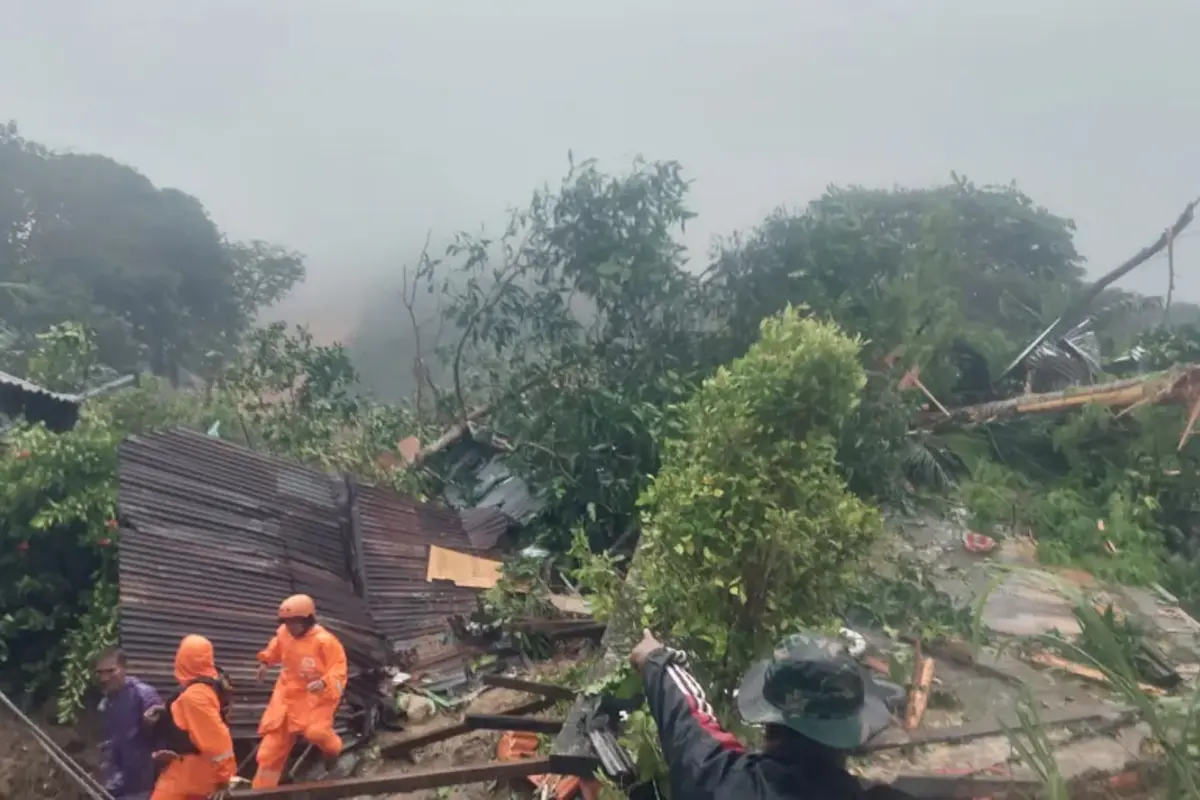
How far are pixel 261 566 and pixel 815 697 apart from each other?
519 cm

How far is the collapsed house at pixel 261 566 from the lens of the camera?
18.7 ft

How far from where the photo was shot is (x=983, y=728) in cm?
417

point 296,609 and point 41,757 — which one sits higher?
point 296,609

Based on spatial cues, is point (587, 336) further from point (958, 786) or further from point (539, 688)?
point (958, 786)

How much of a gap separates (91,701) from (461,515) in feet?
11.1

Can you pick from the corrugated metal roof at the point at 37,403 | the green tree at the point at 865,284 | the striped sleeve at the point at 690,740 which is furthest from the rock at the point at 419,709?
the corrugated metal roof at the point at 37,403

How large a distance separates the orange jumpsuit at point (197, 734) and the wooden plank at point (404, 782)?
96 centimetres

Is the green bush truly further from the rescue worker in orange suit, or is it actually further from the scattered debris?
the rescue worker in orange suit

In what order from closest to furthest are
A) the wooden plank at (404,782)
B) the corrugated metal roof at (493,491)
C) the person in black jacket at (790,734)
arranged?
the person in black jacket at (790,734)
the wooden plank at (404,782)
the corrugated metal roof at (493,491)

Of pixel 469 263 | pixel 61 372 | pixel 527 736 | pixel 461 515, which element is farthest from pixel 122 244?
pixel 527 736

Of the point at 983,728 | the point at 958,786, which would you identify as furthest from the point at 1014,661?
the point at 958,786

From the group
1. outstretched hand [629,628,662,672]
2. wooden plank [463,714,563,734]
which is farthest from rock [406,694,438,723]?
outstretched hand [629,628,662,672]

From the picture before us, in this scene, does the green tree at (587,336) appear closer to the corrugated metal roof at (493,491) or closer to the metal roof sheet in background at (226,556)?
the corrugated metal roof at (493,491)

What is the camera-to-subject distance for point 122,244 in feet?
63.4
